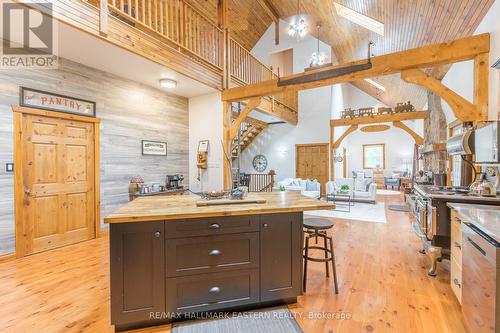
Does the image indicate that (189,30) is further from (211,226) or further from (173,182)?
(211,226)

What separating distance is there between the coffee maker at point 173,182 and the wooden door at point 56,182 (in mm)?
1343

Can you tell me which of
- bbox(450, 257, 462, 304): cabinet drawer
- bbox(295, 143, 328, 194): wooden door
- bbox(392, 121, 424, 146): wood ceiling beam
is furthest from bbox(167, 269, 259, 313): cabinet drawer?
bbox(392, 121, 424, 146): wood ceiling beam

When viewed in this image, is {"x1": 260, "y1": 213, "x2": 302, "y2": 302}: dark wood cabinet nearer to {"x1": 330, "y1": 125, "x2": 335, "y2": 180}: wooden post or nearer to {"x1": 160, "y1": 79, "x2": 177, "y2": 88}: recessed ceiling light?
{"x1": 160, "y1": 79, "x2": 177, "y2": 88}: recessed ceiling light

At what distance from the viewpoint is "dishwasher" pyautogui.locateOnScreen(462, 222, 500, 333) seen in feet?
4.03

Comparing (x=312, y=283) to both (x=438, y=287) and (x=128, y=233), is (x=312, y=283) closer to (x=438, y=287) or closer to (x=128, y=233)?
(x=438, y=287)

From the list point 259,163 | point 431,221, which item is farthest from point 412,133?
point 431,221

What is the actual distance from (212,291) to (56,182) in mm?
3218

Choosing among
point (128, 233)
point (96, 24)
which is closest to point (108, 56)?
point (96, 24)

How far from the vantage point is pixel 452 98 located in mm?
2996

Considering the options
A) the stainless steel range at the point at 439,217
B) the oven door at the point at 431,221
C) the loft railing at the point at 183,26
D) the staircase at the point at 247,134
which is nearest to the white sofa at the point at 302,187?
the staircase at the point at 247,134

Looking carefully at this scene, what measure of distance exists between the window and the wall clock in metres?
6.53

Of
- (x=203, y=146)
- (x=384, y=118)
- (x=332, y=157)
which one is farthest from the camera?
(x=332, y=157)

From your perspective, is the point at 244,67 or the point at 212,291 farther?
the point at 244,67

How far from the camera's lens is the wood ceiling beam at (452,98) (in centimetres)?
289
